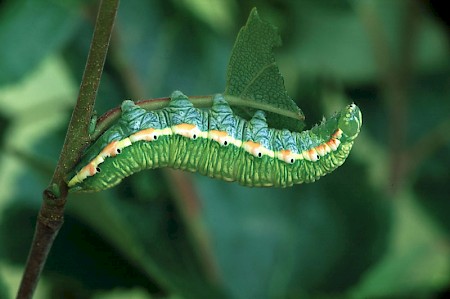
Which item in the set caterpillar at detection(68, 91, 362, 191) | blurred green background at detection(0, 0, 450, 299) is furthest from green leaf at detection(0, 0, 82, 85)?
caterpillar at detection(68, 91, 362, 191)

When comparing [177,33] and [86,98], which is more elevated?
[177,33]

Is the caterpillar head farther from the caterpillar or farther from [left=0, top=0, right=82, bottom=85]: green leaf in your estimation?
[left=0, top=0, right=82, bottom=85]: green leaf

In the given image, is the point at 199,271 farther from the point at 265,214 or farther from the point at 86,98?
the point at 86,98

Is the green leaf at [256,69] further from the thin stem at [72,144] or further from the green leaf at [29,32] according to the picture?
the green leaf at [29,32]

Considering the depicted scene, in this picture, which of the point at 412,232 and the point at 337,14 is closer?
the point at 337,14

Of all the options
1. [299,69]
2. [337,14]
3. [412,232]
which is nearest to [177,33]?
[299,69]

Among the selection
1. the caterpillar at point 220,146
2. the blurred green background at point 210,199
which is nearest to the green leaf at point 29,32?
the blurred green background at point 210,199
